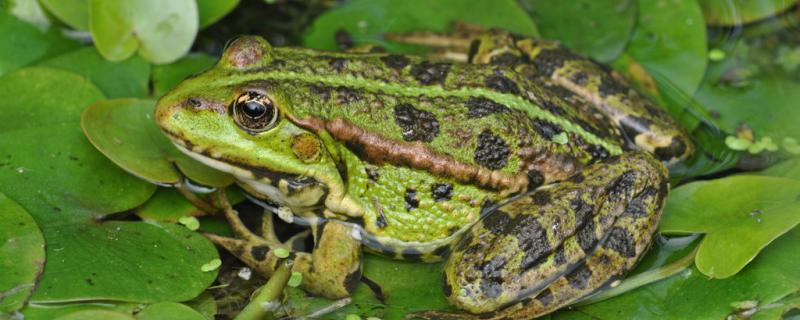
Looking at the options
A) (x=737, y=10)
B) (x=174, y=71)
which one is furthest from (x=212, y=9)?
(x=737, y=10)

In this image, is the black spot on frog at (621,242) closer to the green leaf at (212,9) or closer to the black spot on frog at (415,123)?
the black spot on frog at (415,123)

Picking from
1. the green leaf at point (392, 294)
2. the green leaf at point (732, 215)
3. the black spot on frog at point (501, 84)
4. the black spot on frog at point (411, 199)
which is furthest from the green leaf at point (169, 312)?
the green leaf at point (732, 215)

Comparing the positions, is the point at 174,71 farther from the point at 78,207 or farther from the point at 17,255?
the point at 17,255

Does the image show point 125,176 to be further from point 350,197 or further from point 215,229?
point 350,197

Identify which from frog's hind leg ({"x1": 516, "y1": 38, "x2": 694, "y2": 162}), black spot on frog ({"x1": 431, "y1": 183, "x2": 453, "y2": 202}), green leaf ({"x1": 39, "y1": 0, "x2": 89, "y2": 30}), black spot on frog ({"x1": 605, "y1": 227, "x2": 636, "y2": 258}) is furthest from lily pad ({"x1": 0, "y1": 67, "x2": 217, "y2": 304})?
frog's hind leg ({"x1": 516, "y1": 38, "x2": 694, "y2": 162})

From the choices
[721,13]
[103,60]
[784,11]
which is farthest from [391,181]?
[784,11]

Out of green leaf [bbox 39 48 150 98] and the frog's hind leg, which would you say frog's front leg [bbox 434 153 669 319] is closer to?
the frog's hind leg
